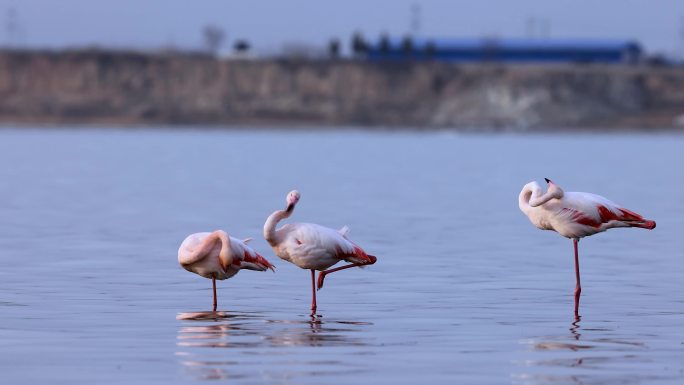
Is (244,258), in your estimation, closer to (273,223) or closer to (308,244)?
(273,223)

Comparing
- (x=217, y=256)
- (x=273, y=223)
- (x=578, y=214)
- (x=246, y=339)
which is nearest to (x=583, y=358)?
(x=246, y=339)

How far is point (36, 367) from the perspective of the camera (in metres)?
13.4

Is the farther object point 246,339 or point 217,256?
point 217,256

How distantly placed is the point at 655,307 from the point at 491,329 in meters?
2.85

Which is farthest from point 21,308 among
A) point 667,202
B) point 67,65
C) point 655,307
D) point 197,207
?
point 67,65

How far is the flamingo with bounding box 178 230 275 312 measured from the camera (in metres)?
16.8

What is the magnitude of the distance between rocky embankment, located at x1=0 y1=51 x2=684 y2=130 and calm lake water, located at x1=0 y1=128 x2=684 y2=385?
130 m

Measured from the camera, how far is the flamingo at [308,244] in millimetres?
16875

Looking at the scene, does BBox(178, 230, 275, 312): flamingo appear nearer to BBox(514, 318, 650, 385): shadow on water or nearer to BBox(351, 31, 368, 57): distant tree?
BBox(514, 318, 650, 385): shadow on water

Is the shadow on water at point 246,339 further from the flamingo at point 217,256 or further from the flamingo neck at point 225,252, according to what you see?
the flamingo neck at point 225,252

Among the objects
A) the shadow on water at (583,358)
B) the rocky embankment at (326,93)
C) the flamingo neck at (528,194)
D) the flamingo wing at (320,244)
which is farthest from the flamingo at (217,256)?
the rocky embankment at (326,93)

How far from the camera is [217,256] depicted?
17.0 m

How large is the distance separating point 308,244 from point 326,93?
544ft

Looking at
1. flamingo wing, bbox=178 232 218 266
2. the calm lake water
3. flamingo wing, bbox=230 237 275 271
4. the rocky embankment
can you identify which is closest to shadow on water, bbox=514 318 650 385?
the calm lake water
